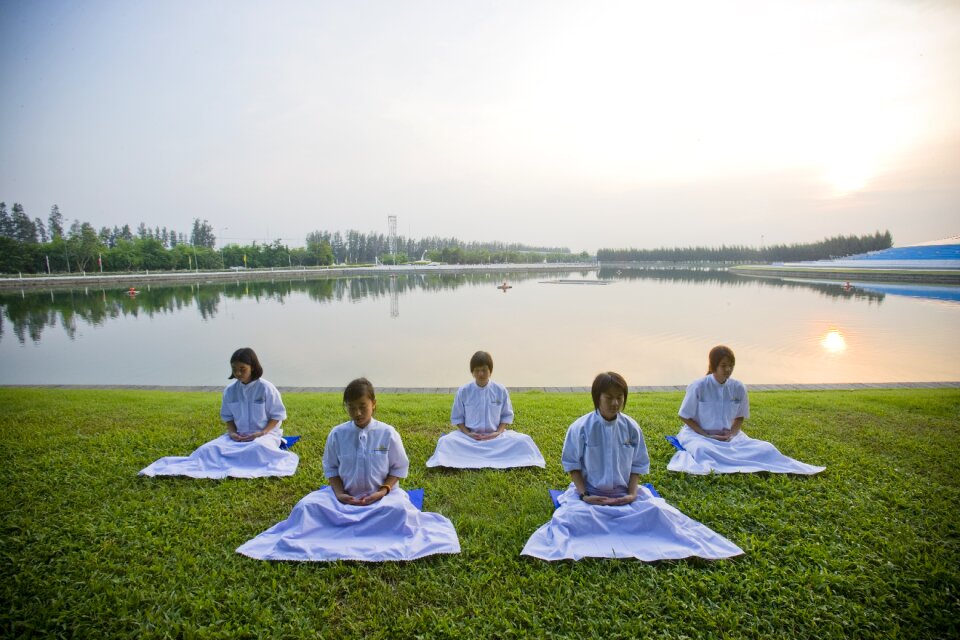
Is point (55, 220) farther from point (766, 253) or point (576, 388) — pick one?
point (766, 253)

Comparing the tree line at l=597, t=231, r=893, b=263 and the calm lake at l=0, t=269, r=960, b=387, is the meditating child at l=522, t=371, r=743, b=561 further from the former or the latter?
the tree line at l=597, t=231, r=893, b=263

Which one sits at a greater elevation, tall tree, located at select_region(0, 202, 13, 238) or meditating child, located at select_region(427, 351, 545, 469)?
tall tree, located at select_region(0, 202, 13, 238)

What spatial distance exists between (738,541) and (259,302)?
2682 centimetres

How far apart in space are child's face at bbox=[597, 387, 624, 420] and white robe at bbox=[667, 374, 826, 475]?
178 centimetres

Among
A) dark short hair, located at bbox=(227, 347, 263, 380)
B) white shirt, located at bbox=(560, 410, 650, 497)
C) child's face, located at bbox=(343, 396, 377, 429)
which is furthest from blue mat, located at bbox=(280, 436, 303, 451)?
white shirt, located at bbox=(560, 410, 650, 497)

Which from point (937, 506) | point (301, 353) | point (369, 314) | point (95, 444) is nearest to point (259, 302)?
point (369, 314)

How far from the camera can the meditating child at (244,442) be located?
4.43 metres

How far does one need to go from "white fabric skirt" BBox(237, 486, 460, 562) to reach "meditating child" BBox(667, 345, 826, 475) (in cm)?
263

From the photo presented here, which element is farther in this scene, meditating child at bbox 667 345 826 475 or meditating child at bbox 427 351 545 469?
meditating child at bbox 427 351 545 469

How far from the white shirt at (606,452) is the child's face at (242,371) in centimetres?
320

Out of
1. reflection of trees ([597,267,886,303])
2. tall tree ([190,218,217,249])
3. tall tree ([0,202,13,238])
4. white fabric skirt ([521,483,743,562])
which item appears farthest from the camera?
tall tree ([190,218,217,249])

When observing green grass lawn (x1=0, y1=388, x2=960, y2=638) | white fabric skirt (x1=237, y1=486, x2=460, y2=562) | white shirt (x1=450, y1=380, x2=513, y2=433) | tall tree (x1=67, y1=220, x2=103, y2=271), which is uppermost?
tall tree (x1=67, y1=220, x2=103, y2=271)

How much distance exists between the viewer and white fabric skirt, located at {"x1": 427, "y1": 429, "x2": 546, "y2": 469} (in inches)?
183

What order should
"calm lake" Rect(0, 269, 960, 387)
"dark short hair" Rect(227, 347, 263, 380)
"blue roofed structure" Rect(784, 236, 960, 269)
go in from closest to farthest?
"dark short hair" Rect(227, 347, 263, 380)
"calm lake" Rect(0, 269, 960, 387)
"blue roofed structure" Rect(784, 236, 960, 269)
